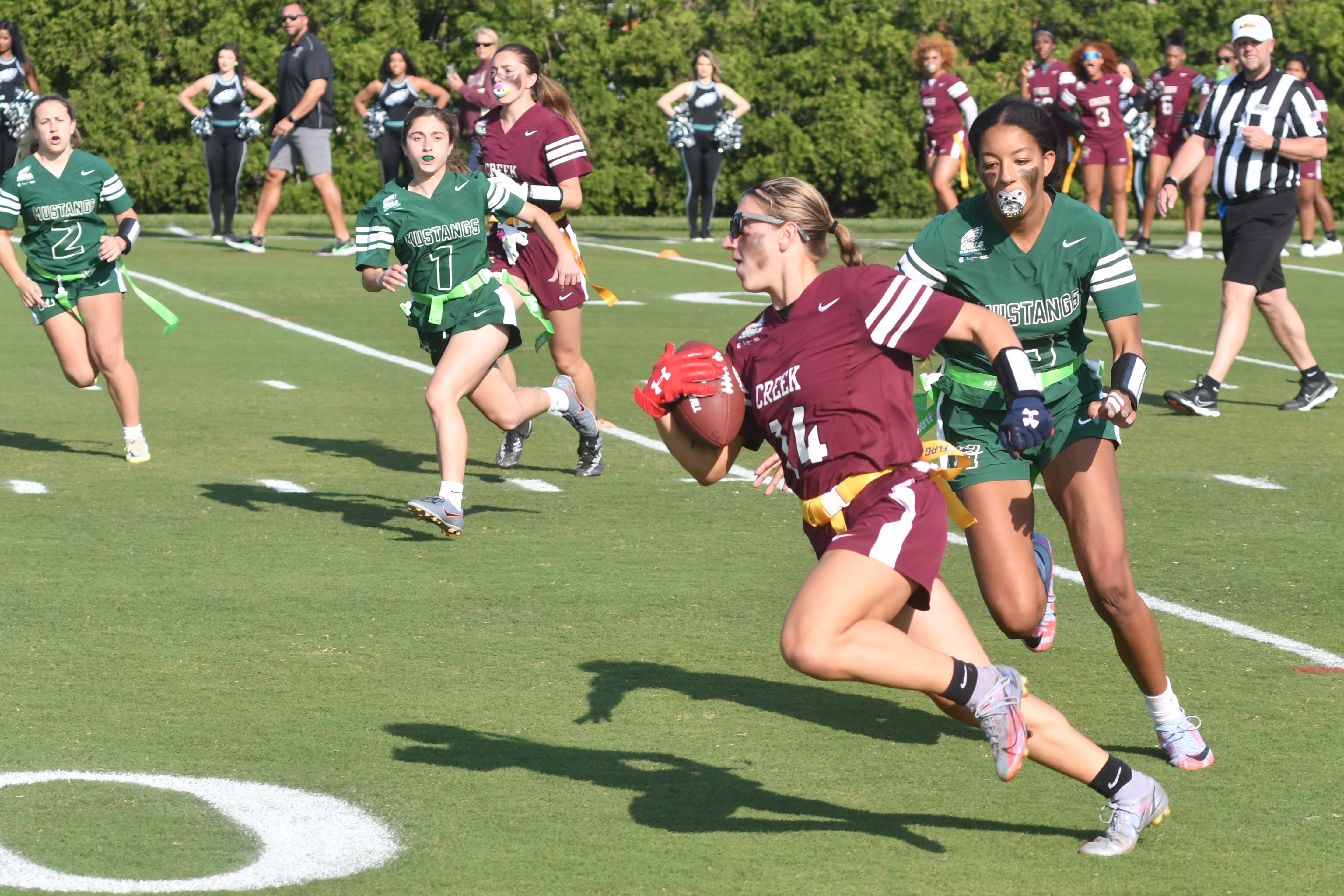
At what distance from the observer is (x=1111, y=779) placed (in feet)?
15.2

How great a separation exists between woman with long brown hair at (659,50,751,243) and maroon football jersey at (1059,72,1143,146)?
13.9 ft

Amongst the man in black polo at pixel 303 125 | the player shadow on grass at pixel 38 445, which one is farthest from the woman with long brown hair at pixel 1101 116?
the player shadow on grass at pixel 38 445

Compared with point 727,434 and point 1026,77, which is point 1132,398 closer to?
point 727,434

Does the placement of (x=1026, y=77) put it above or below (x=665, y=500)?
above

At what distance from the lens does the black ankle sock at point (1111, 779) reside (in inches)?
183

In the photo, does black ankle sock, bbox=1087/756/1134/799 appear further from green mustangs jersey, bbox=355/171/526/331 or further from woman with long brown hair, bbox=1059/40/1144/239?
woman with long brown hair, bbox=1059/40/1144/239

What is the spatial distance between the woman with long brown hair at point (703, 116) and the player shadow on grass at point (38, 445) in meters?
14.0

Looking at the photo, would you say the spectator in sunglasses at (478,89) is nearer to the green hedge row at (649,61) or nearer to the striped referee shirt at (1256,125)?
the striped referee shirt at (1256,125)

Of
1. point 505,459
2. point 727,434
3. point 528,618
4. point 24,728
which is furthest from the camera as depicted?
point 505,459

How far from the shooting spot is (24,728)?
5.56 meters

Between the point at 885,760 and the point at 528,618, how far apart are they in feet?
6.34

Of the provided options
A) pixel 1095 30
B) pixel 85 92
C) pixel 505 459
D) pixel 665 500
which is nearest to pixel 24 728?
pixel 665 500

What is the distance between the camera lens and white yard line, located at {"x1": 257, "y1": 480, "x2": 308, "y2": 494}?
952 cm

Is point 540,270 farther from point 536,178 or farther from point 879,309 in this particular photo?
point 879,309
